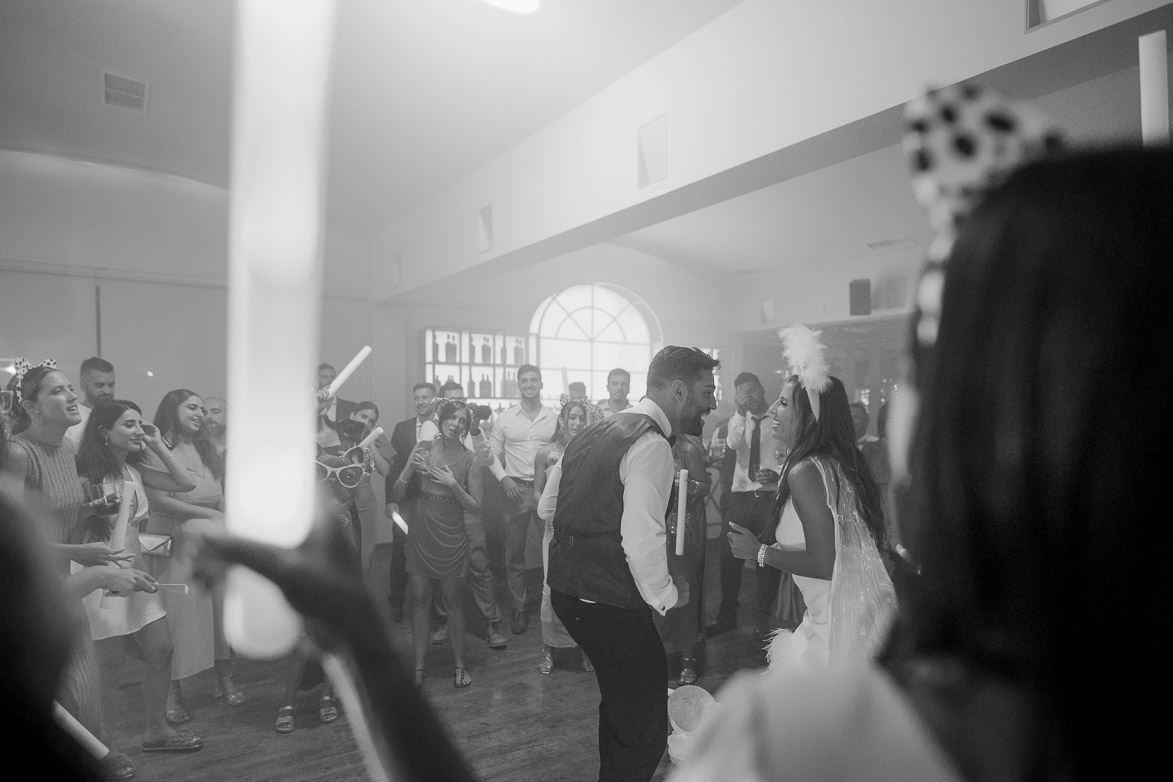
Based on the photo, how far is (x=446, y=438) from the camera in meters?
4.06

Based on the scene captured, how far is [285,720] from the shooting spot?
3.24 meters

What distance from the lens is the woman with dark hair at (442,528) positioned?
147 inches

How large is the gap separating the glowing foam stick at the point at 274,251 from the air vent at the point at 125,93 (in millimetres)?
625

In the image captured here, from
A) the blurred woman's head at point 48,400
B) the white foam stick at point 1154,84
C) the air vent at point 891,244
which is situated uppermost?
the air vent at point 891,244

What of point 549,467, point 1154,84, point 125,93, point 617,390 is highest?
point 125,93

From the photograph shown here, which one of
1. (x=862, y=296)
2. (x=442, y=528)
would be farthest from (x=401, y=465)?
(x=862, y=296)

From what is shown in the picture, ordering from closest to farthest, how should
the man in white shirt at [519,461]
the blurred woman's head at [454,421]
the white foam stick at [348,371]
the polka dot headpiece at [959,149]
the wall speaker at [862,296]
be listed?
the polka dot headpiece at [959,149] < the white foam stick at [348,371] < the blurred woman's head at [454,421] < the man in white shirt at [519,461] < the wall speaker at [862,296]

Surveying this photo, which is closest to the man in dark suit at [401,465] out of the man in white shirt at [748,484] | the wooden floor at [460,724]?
the wooden floor at [460,724]

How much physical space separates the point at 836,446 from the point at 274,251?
6.76 m

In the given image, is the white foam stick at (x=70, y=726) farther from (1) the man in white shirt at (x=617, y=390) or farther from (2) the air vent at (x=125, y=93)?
(2) the air vent at (x=125, y=93)

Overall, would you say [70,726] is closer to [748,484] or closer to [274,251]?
[748,484]

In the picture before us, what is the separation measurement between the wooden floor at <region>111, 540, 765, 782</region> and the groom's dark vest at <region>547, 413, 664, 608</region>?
2.06ft

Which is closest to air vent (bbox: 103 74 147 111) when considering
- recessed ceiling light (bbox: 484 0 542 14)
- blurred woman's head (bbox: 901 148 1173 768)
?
recessed ceiling light (bbox: 484 0 542 14)

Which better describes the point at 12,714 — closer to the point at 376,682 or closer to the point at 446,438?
the point at 376,682
